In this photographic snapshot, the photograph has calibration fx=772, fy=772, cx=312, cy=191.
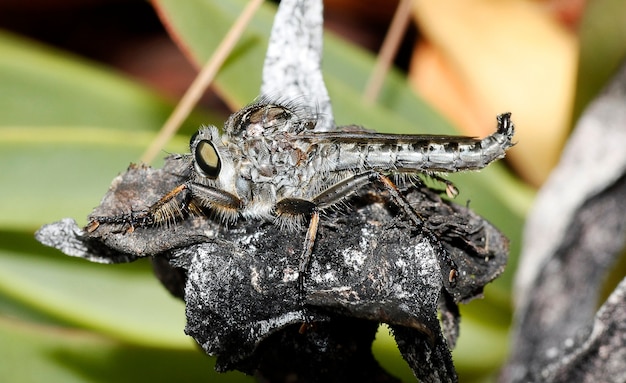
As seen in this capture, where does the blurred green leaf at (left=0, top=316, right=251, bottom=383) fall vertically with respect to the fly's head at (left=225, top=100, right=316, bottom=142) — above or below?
below

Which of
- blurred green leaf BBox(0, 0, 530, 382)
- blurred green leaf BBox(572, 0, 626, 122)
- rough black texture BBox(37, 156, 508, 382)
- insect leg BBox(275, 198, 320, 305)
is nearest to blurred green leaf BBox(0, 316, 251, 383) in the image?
blurred green leaf BBox(0, 0, 530, 382)

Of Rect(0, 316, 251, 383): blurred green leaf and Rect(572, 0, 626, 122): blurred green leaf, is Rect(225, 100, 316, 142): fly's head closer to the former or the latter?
Rect(0, 316, 251, 383): blurred green leaf

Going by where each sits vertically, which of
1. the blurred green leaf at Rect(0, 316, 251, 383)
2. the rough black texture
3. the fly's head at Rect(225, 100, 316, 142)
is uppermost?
the fly's head at Rect(225, 100, 316, 142)

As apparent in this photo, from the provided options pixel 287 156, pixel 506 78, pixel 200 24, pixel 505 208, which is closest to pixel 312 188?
pixel 287 156

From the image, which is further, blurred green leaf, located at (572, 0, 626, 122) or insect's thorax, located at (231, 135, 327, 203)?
blurred green leaf, located at (572, 0, 626, 122)

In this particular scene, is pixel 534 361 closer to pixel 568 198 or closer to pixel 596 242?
pixel 596 242

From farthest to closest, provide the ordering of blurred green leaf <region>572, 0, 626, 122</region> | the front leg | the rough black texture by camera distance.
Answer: blurred green leaf <region>572, 0, 626, 122</region> → the front leg → the rough black texture

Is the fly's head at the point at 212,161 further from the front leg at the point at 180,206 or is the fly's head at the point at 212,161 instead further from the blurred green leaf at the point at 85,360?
the blurred green leaf at the point at 85,360
